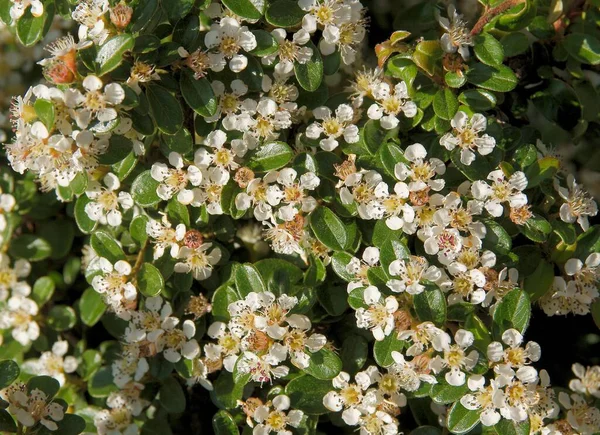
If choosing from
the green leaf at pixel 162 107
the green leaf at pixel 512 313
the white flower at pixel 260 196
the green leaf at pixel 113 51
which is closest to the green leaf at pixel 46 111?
the green leaf at pixel 113 51

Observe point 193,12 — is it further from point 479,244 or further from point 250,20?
point 479,244

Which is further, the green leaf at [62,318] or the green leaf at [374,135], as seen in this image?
the green leaf at [62,318]

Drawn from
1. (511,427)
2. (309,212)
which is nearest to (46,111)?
(309,212)

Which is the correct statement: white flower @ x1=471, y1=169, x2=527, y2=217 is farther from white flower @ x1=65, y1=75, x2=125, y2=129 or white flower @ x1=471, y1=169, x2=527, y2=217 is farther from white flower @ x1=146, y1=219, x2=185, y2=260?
white flower @ x1=65, y1=75, x2=125, y2=129

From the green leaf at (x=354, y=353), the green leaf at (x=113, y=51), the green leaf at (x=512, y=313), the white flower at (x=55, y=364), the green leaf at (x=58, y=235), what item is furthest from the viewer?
the green leaf at (x=58, y=235)

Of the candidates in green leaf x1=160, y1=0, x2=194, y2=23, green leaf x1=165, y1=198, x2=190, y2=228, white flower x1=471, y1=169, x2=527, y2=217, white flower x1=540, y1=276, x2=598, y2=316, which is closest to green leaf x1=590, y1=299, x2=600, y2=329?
white flower x1=540, y1=276, x2=598, y2=316

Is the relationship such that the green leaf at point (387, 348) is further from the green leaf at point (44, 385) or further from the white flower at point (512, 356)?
the green leaf at point (44, 385)

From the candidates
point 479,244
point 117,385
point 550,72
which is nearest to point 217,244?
A: point 117,385
